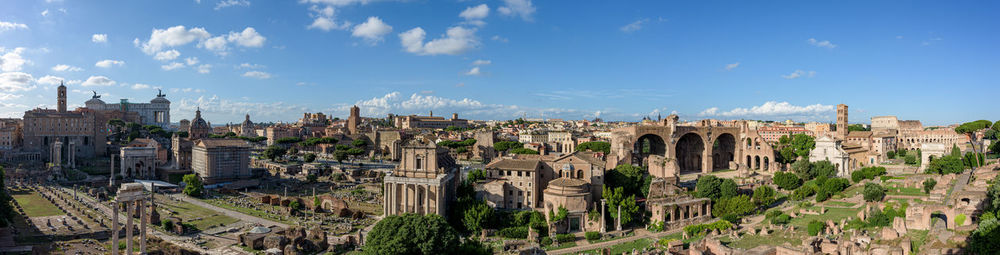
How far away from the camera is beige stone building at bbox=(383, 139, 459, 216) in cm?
3478

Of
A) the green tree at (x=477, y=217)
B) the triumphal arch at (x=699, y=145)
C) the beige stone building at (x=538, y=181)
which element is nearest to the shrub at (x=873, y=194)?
the beige stone building at (x=538, y=181)

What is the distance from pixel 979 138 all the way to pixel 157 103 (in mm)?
166446

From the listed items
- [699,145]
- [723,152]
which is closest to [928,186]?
[699,145]

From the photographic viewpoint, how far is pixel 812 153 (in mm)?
53469

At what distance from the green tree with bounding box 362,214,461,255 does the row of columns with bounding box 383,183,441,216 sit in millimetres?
10040

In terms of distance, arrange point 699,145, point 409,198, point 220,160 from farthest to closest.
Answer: point 699,145 → point 220,160 → point 409,198

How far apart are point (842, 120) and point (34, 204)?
84.7 meters

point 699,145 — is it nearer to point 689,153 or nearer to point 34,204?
point 689,153

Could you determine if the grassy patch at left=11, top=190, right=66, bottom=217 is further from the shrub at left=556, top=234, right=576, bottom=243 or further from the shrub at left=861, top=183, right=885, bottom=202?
the shrub at left=861, top=183, right=885, bottom=202

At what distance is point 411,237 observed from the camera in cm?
2353

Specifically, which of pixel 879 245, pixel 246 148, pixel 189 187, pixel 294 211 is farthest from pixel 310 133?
pixel 879 245

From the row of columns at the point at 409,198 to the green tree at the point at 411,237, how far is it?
10.0 metres

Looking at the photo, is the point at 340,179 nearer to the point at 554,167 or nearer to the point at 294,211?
the point at 294,211

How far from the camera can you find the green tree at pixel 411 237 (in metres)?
23.2
